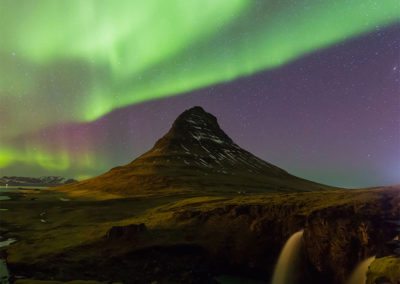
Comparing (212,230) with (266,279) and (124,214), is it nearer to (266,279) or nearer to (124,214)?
(266,279)

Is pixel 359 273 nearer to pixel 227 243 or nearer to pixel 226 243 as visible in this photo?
pixel 227 243

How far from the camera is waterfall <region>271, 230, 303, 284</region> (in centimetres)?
6056

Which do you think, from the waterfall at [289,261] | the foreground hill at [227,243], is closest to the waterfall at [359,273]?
the foreground hill at [227,243]

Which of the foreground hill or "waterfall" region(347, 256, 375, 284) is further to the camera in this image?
the foreground hill

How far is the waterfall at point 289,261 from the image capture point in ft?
199

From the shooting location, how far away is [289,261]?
62.5m

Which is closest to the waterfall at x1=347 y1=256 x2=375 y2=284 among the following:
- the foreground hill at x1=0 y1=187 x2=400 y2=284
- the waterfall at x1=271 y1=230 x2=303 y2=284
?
the foreground hill at x1=0 y1=187 x2=400 y2=284

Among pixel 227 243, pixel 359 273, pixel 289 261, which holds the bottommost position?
pixel 289 261

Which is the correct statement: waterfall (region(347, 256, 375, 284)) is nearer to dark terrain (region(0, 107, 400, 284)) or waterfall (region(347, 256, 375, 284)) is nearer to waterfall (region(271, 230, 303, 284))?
dark terrain (region(0, 107, 400, 284))

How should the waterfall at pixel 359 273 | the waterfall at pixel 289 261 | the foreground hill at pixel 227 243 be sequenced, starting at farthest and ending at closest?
the waterfall at pixel 289 261 < the foreground hill at pixel 227 243 < the waterfall at pixel 359 273

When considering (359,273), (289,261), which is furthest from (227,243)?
(359,273)

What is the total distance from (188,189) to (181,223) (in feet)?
342

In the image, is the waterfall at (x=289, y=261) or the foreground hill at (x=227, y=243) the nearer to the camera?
the foreground hill at (x=227, y=243)

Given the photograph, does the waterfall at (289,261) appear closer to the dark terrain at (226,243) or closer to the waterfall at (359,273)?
the dark terrain at (226,243)
